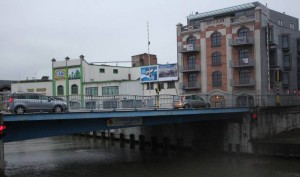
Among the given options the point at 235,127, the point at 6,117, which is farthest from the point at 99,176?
the point at 235,127

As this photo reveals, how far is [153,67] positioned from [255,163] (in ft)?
117

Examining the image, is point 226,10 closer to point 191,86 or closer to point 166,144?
point 191,86

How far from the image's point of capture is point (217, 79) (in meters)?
56.0

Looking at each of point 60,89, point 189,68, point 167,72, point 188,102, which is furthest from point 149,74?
point 188,102

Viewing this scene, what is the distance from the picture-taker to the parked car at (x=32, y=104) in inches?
957

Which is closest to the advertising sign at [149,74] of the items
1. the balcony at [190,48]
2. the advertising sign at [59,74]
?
the balcony at [190,48]

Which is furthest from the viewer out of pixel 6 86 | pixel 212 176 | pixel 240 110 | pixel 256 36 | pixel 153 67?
pixel 6 86

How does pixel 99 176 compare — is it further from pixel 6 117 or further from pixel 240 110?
pixel 240 110

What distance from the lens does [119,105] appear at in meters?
33.9

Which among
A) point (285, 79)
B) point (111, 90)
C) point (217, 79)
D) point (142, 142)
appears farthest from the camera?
point (111, 90)

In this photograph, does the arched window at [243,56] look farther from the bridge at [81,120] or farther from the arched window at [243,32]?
the bridge at [81,120]

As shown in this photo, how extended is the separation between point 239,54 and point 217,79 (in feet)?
15.9

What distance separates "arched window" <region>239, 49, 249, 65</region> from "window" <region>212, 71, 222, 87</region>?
3.72m

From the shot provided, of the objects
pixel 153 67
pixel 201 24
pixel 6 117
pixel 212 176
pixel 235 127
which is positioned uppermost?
pixel 201 24
